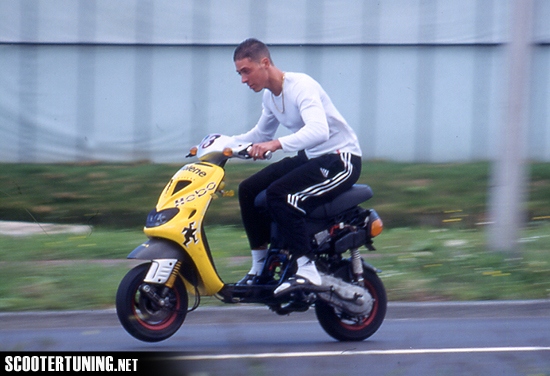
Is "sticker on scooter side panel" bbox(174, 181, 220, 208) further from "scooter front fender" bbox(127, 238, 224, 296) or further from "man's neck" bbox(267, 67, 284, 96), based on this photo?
"man's neck" bbox(267, 67, 284, 96)

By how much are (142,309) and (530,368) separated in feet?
7.45

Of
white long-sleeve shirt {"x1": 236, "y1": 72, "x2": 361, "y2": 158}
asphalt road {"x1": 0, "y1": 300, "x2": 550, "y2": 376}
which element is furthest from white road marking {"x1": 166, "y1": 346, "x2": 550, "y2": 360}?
white long-sleeve shirt {"x1": 236, "y1": 72, "x2": 361, "y2": 158}

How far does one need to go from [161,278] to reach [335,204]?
123 centimetres

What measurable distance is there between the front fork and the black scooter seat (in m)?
0.69

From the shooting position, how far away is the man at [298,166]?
4.24m

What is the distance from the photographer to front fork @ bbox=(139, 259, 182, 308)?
398 cm

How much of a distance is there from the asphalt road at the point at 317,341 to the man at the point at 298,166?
492 mm

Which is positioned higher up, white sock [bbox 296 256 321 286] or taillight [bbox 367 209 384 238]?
taillight [bbox 367 209 384 238]

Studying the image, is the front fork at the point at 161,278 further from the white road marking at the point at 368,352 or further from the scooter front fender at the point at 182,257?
the white road marking at the point at 368,352

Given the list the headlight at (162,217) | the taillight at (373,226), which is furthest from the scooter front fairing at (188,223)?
the taillight at (373,226)

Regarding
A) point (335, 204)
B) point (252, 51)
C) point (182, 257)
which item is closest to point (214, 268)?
point (182, 257)

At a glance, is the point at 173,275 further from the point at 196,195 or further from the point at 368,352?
the point at 368,352

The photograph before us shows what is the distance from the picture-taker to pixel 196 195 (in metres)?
4.22

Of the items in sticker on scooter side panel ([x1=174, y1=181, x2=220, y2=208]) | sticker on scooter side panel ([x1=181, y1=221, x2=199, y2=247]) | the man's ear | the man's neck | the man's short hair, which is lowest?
sticker on scooter side panel ([x1=181, y1=221, x2=199, y2=247])
